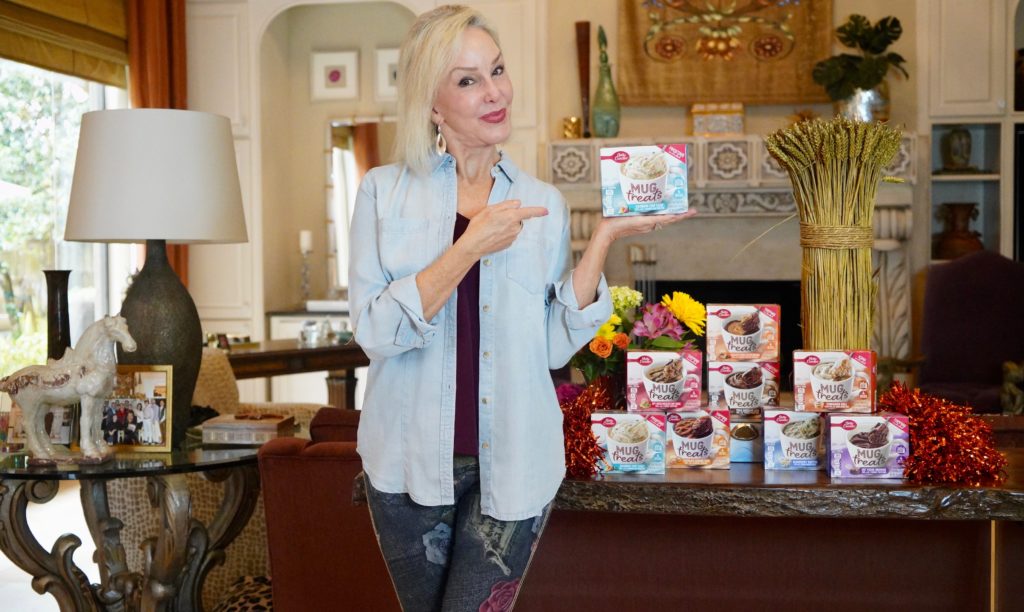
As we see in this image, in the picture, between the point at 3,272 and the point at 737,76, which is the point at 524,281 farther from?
the point at 737,76

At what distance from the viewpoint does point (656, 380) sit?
1.99 m

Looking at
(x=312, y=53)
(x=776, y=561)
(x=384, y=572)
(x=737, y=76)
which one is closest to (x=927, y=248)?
(x=737, y=76)

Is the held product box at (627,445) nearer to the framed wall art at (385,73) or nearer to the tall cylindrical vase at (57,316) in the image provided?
the tall cylindrical vase at (57,316)

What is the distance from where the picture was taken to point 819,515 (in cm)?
180

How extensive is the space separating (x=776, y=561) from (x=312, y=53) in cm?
562

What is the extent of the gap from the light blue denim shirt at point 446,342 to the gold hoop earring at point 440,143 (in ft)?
0.09

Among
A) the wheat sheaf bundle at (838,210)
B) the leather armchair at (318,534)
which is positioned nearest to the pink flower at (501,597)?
Answer: the leather armchair at (318,534)

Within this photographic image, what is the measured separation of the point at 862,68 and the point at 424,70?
4.55 meters

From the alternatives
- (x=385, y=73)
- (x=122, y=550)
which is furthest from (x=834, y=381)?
(x=385, y=73)

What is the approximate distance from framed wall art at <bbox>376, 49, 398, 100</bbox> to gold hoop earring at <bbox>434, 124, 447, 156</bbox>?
5.34 meters

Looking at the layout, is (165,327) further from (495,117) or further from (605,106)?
(605,106)

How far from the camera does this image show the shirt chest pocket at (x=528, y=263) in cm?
151

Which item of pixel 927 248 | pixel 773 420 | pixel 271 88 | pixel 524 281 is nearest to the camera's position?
pixel 524 281

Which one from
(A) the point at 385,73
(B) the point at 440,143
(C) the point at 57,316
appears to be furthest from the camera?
(A) the point at 385,73
